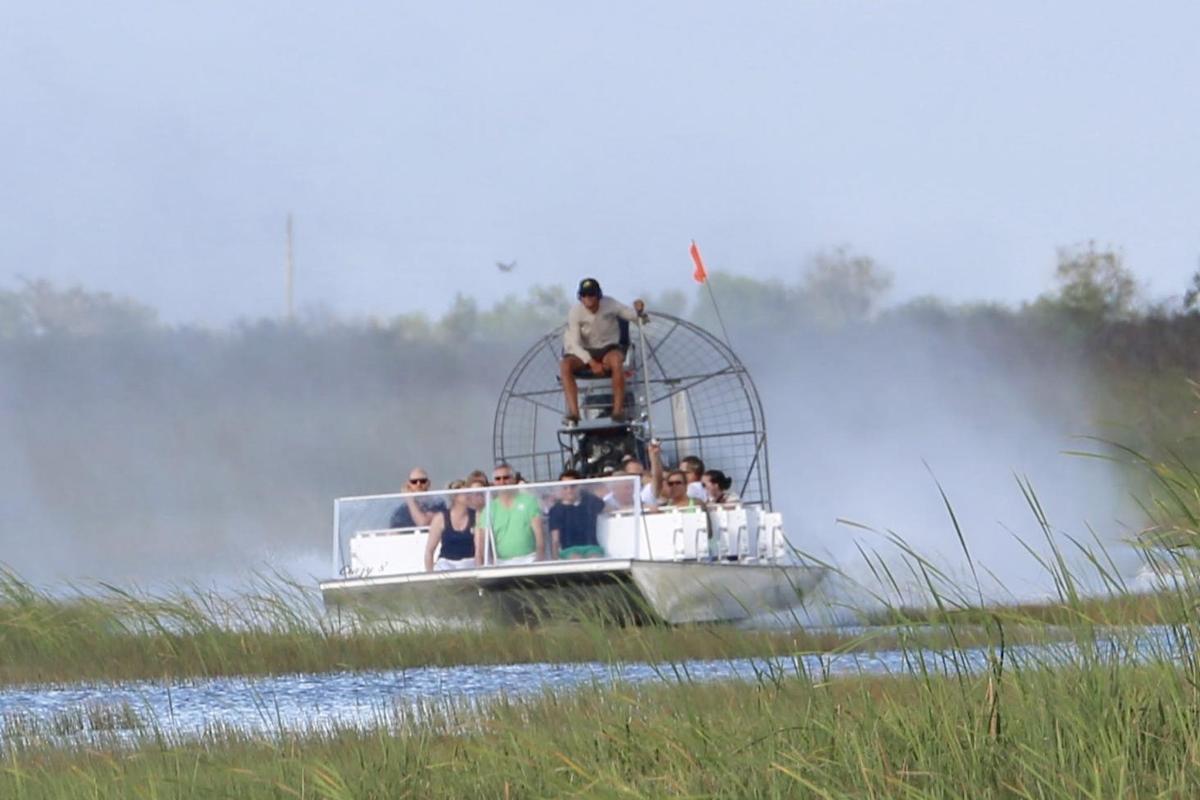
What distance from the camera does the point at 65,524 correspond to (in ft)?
175

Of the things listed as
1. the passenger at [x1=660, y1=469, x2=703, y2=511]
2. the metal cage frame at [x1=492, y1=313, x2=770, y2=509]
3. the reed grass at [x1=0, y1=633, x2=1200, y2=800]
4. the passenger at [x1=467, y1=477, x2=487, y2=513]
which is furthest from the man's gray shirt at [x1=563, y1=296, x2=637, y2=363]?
the reed grass at [x1=0, y1=633, x2=1200, y2=800]

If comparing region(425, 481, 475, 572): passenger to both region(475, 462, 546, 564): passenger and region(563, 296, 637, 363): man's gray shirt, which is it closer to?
region(475, 462, 546, 564): passenger

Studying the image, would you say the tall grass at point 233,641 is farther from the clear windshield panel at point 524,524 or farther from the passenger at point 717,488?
the passenger at point 717,488

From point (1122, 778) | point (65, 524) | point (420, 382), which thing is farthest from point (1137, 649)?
point (65, 524)

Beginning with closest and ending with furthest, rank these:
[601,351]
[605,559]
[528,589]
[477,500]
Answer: [605,559] → [528,589] → [477,500] → [601,351]

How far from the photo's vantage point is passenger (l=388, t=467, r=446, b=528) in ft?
65.0

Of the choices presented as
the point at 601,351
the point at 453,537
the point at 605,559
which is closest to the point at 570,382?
the point at 601,351

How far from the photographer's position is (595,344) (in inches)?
859

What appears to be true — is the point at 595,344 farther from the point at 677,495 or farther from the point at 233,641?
the point at 233,641

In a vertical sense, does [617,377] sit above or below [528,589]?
above

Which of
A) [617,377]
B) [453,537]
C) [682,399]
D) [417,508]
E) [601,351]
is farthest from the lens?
[682,399]

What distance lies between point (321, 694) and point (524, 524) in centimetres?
587

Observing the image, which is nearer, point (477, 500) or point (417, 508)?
point (477, 500)

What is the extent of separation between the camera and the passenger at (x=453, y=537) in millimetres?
19484
